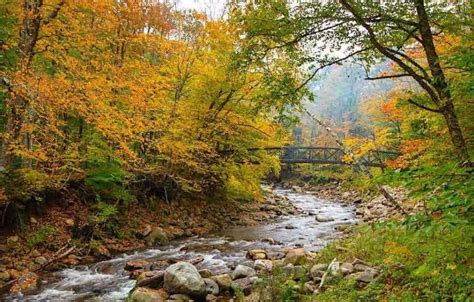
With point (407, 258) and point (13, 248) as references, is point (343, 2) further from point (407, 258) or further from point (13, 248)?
point (13, 248)

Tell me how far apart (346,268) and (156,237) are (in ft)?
23.0

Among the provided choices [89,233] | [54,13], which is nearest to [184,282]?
[89,233]

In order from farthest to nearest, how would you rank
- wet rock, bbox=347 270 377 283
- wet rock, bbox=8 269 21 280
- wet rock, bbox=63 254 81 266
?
1. wet rock, bbox=63 254 81 266
2. wet rock, bbox=8 269 21 280
3. wet rock, bbox=347 270 377 283

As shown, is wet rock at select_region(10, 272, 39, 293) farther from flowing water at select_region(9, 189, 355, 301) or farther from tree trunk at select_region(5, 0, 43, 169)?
tree trunk at select_region(5, 0, 43, 169)

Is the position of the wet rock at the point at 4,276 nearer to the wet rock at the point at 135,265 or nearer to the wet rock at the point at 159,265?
the wet rock at the point at 135,265

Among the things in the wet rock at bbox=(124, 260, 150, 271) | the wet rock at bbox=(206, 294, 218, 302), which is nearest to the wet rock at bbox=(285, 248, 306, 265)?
the wet rock at bbox=(206, 294, 218, 302)

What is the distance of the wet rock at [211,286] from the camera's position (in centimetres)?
728

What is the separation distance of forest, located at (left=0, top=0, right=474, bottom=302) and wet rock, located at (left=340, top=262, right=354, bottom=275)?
0.15ft

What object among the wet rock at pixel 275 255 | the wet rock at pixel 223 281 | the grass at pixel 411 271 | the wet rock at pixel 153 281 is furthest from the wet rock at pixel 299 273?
the wet rock at pixel 153 281

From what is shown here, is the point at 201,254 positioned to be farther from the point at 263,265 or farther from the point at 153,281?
the point at 153,281

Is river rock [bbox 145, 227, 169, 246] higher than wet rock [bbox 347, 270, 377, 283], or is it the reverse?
wet rock [bbox 347, 270, 377, 283]

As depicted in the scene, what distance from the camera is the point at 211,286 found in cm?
743

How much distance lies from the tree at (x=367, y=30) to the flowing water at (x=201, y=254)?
18.1 feet

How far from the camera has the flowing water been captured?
762 centimetres
